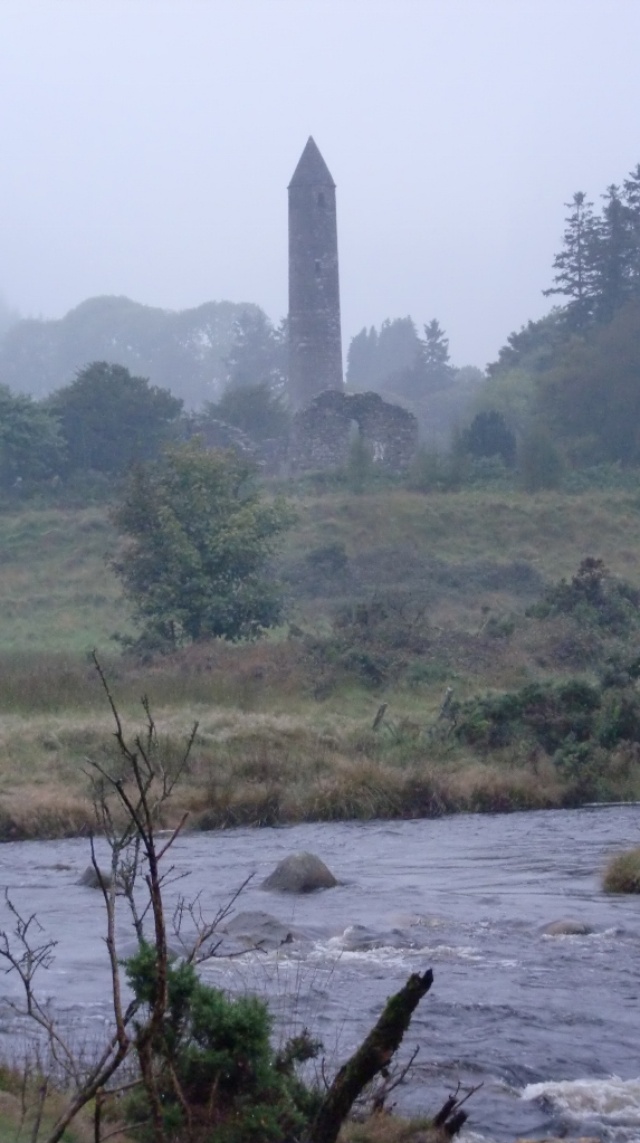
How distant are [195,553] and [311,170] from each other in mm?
37102

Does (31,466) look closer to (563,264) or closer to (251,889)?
(563,264)

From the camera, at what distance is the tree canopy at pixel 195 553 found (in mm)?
31062

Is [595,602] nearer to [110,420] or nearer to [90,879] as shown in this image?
[90,879]

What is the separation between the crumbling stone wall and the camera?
5775 cm

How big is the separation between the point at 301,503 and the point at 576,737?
2816 centimetres

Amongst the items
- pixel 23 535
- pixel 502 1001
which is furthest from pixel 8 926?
pixel 23 535

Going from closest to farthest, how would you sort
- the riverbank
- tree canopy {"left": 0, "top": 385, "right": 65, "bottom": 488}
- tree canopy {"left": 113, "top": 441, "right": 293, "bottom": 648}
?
the riverbank < tree canopy {"left": 113, "top": 441, "right": 293, "bottom": 648} < tree canopy {"left": 0, "top": 385, "right": 65, "bottom": 488}

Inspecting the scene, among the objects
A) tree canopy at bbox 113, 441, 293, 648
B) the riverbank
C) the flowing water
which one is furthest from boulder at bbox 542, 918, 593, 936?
tree canopy at bbox 113, 441, 293, 648

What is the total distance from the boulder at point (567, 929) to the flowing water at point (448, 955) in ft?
0.30

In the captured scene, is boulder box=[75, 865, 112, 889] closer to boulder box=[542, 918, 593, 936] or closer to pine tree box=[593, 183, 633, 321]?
boulder box=[542, 918, 593, 936]

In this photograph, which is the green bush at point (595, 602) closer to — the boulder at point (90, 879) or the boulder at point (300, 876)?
the boulder at point (300, 876)

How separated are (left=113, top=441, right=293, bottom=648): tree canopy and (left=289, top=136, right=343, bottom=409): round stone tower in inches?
1235

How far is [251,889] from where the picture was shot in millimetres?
13641

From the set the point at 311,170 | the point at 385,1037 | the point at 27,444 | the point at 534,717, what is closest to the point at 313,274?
the point at 311,170
